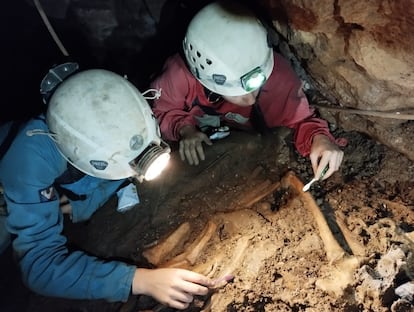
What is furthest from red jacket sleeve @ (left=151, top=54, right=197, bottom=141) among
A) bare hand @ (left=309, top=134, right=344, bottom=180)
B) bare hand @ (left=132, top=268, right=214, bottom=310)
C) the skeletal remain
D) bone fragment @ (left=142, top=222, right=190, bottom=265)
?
the skeletal remain

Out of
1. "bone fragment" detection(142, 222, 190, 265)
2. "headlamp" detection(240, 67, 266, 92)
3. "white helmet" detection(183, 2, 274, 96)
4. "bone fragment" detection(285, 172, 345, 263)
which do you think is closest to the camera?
"bone fragment" detection(285, 172, 345, 263)

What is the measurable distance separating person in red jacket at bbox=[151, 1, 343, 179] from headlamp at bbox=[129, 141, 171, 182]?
0.51m

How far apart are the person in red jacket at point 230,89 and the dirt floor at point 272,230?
0.17 m

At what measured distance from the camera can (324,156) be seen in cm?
297

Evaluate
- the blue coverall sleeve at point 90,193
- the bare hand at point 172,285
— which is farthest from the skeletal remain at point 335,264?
the blue coverall sleeve at point 90,193

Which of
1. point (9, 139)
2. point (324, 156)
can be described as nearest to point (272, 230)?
point (324, 156)

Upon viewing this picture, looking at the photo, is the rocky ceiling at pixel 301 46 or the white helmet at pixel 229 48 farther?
the white helmet at pixel 229 48

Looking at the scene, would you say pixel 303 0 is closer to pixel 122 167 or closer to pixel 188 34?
pixel 188 34

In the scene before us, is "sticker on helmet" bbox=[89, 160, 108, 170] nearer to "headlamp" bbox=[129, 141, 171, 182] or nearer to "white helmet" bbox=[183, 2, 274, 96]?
"headlamp" bbox=[129, 141, 171, 182]

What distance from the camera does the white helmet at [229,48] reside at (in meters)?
3.03

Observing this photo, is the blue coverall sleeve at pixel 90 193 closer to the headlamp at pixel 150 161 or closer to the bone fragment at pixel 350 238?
the headlamp at pixel 150 161

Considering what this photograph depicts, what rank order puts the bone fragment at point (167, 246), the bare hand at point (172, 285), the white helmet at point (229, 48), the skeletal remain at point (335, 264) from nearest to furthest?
the skeletal remain at point (335, 264), the bare hand at point (172, 285), the bone fragment at point (167, 246), the white helmet at point (229, 48)

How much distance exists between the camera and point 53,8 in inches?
214

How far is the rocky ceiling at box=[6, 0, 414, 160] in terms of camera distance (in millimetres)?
2658
